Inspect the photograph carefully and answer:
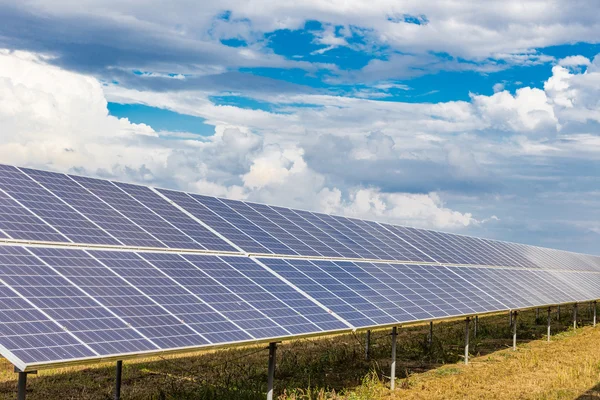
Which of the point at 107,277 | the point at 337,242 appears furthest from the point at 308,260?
the point at 107,277

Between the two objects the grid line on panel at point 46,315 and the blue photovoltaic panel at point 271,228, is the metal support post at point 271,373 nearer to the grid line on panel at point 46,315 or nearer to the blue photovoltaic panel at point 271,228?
the grid line on panel at point 46,315

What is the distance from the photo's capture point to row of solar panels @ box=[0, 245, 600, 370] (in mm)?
13391

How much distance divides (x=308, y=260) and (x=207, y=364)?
8.19 meters

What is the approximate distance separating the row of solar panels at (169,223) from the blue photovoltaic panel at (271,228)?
60mm

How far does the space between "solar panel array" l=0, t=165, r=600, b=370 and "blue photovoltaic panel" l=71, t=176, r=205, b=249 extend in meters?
0.07

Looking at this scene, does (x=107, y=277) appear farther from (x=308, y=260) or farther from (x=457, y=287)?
(x=457, y=287)

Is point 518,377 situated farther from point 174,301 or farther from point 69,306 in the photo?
point 69,306

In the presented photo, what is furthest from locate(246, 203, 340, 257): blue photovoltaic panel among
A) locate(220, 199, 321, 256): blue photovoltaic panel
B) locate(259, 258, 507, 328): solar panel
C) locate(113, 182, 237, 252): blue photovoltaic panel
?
locate(113, 182, 237, 252): blue photovoltaic panel

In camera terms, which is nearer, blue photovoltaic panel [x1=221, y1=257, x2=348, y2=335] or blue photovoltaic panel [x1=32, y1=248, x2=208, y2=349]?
blue photovoltaic panel [x1=32, y1=248, x2=208, y2=349]

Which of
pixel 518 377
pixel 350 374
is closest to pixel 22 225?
pixel 350 374

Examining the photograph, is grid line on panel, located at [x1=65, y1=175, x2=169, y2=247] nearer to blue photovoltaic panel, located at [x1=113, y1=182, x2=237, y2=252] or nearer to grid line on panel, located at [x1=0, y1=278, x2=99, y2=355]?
blue photovoltaic panel, located at [x1=113, y1=182, x2=237, y2=252]

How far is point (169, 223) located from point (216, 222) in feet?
7.88

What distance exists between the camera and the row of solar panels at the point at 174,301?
43.9 feet

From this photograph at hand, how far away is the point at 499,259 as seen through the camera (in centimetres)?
4409
